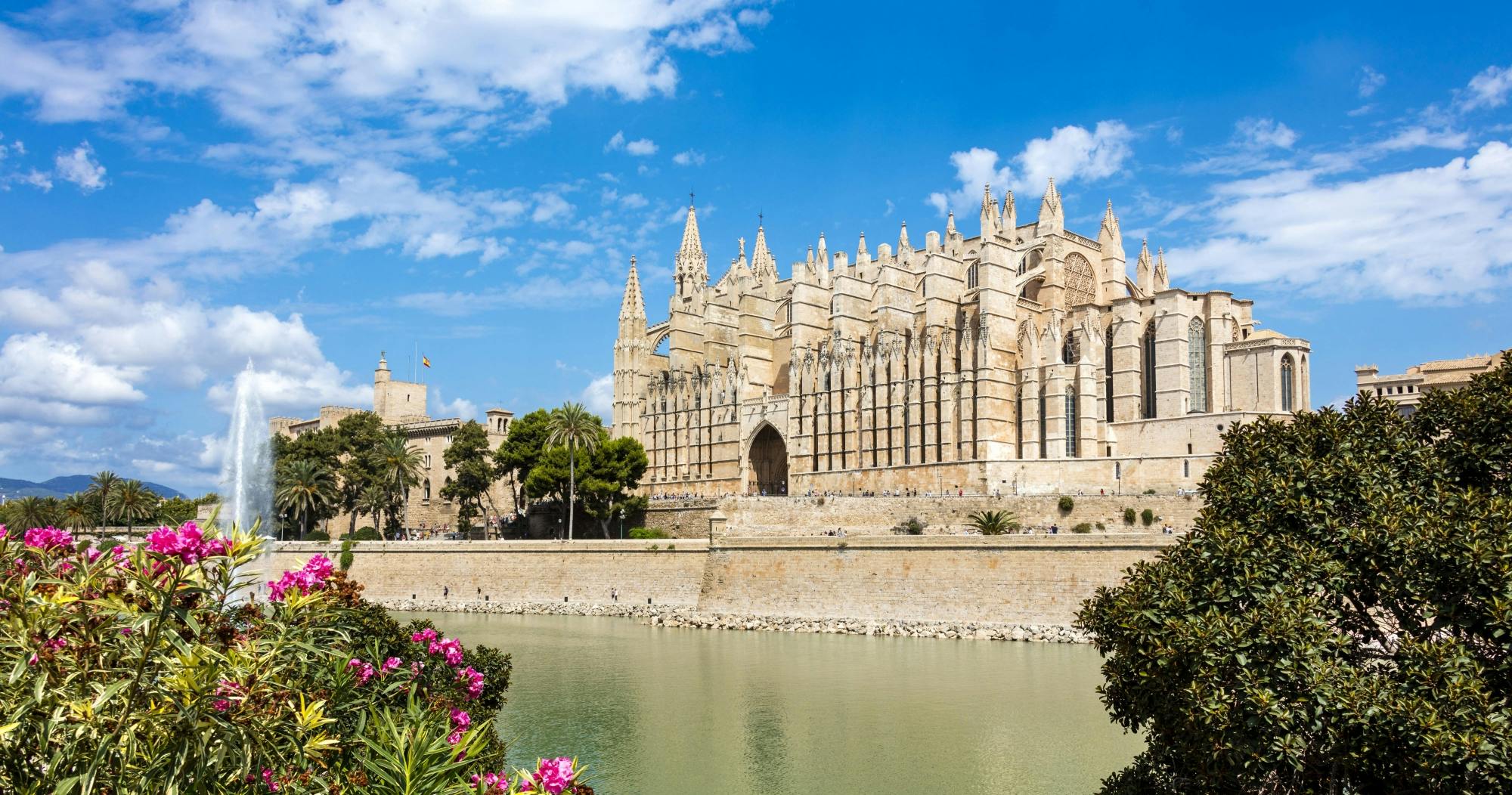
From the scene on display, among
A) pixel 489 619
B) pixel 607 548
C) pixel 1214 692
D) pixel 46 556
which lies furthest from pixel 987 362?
pixel 46 556

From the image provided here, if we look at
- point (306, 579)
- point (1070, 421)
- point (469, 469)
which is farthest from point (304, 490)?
point (306, 579)

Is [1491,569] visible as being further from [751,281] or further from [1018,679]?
[751,281]

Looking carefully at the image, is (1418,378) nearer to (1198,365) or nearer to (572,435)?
(1198,365)

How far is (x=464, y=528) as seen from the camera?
6128 cm

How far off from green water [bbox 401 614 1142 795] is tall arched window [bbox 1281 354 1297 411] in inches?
753

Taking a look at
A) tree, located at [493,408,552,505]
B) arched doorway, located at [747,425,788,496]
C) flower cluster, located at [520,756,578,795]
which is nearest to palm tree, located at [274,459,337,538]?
tree, located at [493,408,552,505]

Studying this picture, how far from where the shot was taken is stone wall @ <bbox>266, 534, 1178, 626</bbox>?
33.7 metres

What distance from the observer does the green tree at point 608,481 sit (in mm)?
54781

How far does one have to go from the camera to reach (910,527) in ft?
145

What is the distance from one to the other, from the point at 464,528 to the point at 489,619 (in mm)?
18573

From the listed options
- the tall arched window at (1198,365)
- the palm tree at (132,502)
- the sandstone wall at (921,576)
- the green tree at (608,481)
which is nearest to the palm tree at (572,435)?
the green tree at (608,481)

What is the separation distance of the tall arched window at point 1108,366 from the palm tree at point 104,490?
150 feet

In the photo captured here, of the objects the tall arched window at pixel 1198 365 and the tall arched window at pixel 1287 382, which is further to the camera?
the tall arched window at pixel 1198 365

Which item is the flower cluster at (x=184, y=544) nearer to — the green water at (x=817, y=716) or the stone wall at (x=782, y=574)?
the green water at (x=817, y=716)
